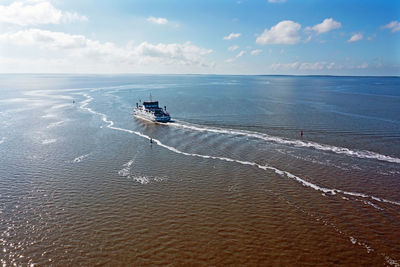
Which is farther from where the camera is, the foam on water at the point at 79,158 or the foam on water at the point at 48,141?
the foam on water at the point at 48,141

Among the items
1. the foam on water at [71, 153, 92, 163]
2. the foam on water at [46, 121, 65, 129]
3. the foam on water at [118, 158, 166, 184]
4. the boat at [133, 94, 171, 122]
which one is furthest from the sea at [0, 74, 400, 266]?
the boat at [133, 94, 171, 122]

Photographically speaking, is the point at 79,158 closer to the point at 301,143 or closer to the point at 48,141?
the point at 48,141

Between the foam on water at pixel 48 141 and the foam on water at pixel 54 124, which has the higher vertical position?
the foam on water at pixel 54 124

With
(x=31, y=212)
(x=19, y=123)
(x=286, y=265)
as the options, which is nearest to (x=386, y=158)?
(x=286, y=265)

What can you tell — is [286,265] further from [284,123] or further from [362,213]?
[284,123]

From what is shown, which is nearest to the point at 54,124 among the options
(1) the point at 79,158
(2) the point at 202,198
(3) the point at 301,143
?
(1) the point at 79,158

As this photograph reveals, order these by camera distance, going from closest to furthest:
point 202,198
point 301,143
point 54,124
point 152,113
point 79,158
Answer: point 202,198 < point 79,158 < point 301,143 < point 54,124 < point 152,113

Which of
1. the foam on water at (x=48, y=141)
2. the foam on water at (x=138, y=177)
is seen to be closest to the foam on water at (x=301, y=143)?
the foam on water at (x=138, y=177)

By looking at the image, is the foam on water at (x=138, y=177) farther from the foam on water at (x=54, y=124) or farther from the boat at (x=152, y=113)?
the foam on water at (x=54, y=124)

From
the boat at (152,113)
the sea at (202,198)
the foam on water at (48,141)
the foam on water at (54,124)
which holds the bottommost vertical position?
the sea at (202,198)

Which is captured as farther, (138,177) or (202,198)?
(138,177)

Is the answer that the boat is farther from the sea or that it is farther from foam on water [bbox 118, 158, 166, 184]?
foam on water [bbox 118, 158, 166, 184]
